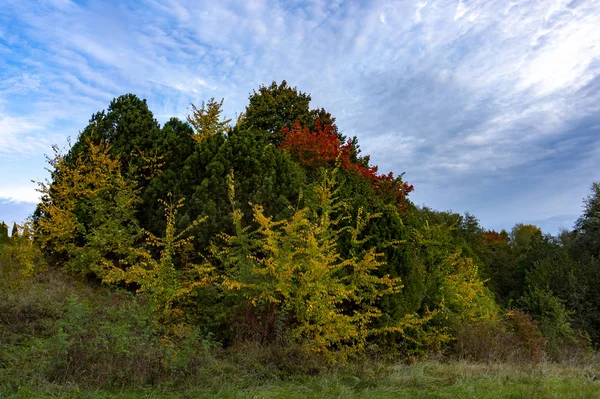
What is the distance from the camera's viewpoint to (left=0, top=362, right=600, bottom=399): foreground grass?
5.46 m

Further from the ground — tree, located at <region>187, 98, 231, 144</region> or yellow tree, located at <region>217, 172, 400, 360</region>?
tree, located at <region>187, 98, 231, 144</region>

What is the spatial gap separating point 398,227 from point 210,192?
4.72 m

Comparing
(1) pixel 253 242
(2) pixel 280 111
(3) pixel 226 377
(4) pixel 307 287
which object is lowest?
(3) pixel 226 377

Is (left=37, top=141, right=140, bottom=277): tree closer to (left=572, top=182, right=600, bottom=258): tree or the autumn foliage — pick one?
the autumn foliage

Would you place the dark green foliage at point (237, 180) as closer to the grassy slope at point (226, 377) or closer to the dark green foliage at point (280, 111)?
the grassy slope at point (226, 377)

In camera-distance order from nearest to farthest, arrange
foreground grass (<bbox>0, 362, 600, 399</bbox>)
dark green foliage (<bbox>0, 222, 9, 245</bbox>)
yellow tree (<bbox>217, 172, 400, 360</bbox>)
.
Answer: foreground grass (<bbox>0, 362, 600, 399</bbox>) < yellow tree (<bbox>217, 172, 400, 360</bbox>) < dark green foliage (<bbox>0, 222, 9, 245</bbox>)

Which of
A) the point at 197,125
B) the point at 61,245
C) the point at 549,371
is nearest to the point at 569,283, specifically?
the point at 549,371

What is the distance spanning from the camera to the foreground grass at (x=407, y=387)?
5461mm

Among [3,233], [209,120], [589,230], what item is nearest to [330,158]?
[209,120]

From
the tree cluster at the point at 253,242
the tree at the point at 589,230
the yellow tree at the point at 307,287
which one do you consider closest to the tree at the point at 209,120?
the tree cluster at the point at 253,242

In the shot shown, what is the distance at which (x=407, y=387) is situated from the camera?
22.3 ft

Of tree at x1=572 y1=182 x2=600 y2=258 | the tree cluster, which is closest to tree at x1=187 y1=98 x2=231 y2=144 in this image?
the tree cluster

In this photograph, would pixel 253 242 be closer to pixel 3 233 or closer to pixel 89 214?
pixel 89 214

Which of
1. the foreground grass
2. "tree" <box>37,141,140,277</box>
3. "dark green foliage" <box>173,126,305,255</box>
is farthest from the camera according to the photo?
"tree" <box>37,141,140,277</box>
